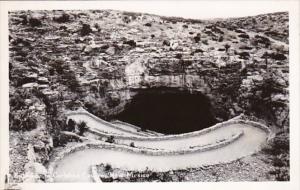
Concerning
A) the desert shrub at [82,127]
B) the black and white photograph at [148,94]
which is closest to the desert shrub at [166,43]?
the black and white photograph at [148,94]

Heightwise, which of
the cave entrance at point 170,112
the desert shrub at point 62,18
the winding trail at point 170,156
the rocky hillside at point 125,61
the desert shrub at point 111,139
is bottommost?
the winding trail at point 170,156

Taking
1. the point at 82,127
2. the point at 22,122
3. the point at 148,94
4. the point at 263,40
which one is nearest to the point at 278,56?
the point at 263,40

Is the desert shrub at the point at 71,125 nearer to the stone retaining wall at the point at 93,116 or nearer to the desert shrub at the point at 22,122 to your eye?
the stone retaining wall at the point at 93,116

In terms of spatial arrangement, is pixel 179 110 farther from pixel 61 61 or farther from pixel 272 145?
pixel 61 61

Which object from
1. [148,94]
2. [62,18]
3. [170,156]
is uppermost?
[62,18]

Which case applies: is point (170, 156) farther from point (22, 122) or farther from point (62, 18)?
point (62, 18)

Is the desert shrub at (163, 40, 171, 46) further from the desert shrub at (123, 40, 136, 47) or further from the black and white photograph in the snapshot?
the desert shrub at (123, 40, 136, 47)
